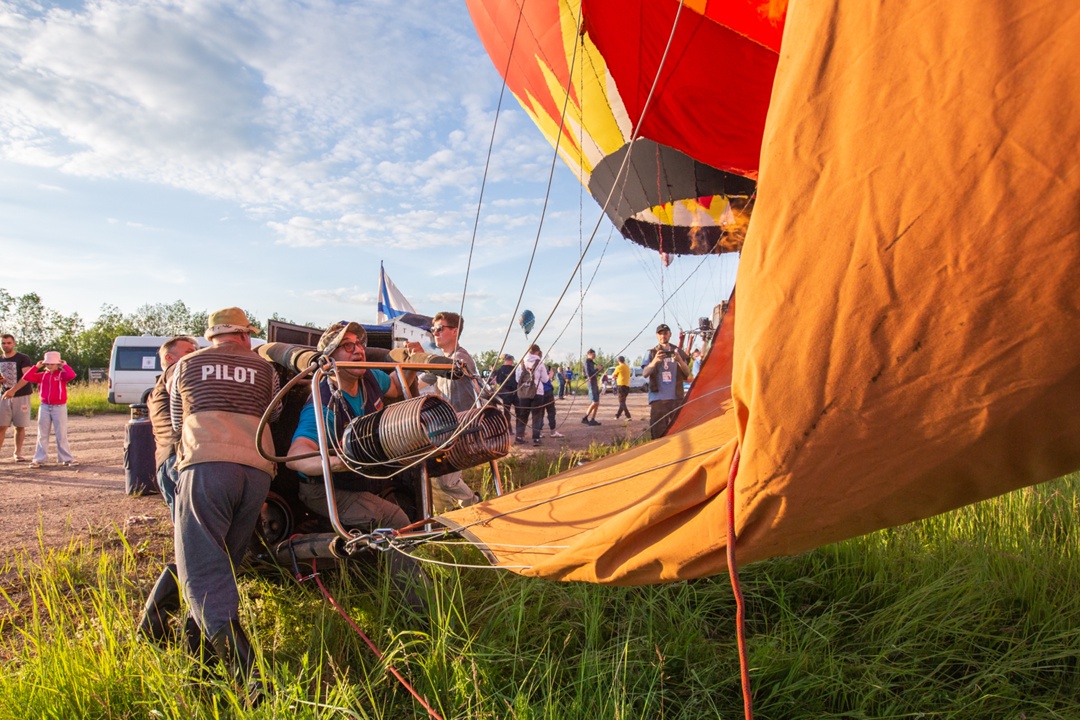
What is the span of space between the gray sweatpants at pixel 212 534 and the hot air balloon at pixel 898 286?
6.12 ft

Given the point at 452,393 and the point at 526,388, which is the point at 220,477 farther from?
the point at 526,388

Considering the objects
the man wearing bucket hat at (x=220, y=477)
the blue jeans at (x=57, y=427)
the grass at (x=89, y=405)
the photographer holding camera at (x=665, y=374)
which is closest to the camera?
the man wearing bucket hat at (x=220, y=477)

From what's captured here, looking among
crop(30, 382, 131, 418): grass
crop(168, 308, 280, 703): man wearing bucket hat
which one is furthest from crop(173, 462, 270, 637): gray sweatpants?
crop(30, 382, 131, 418): grass

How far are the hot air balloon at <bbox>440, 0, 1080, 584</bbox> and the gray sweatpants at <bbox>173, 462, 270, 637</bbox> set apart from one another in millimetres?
1866

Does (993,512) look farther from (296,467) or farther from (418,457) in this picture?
(296,467)

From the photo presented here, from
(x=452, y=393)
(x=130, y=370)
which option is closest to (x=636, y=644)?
(x=452, y=393)

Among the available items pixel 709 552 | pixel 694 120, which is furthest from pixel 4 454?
pixel 709 552

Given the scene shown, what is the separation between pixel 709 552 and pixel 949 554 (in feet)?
8.32

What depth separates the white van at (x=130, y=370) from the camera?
50.5ft

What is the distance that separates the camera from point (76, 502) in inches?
230

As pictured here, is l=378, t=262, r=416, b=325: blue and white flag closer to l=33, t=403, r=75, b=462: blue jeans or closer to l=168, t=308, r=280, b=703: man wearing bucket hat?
l=33, t=403, r=75, b=462: blue jeans

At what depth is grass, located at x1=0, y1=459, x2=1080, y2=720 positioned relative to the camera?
2156 mm

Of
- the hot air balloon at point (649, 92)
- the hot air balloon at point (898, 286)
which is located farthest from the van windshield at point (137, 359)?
the hot air balloon at point (898, 286)

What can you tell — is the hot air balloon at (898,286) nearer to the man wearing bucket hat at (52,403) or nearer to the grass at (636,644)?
the grass at (636,644)
